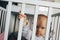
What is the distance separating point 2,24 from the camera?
974 mm

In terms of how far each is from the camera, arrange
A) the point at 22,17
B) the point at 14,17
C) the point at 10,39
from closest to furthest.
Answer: the point at 22,17
the point at 10,39
the point at 14,17

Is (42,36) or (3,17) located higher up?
(3,17)

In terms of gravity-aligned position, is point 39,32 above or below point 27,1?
below

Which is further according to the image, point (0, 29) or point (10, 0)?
point (0, 29)

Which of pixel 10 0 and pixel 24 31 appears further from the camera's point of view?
pixel 24 31

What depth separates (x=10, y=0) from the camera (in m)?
0.84

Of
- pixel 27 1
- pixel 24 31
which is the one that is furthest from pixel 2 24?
pixel 27 1

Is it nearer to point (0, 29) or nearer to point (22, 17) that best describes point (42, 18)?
point (22, 17)

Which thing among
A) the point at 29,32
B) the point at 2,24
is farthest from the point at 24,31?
the point at 2,24

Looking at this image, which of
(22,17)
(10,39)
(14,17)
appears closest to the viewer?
(22,17)

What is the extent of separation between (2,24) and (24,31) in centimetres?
15

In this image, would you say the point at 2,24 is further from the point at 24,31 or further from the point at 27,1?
the point at 27,1

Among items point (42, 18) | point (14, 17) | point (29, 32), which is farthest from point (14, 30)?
point (42, 18)

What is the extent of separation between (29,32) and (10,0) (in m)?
0.25
